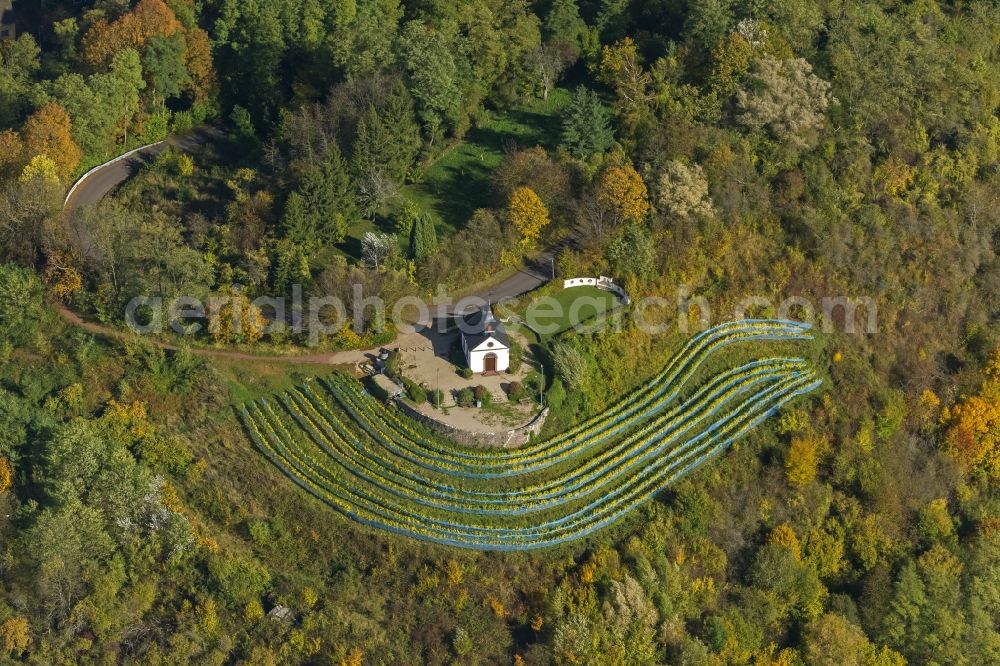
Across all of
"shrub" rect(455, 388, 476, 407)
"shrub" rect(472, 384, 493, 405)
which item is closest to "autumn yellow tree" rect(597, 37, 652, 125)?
"shrub" rect(472, 384, 493, 405)

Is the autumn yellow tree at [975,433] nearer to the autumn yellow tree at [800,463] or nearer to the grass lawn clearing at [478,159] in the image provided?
the autumn yellow tree at [800,463]

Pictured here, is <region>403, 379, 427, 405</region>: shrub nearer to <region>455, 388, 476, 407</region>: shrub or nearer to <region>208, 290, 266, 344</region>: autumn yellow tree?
<region>455, 388, 476, 407</region>: shrub

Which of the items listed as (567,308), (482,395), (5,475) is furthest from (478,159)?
(5,475)

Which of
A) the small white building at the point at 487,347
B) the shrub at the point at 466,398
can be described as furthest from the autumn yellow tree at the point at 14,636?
the small white building at the point at 487,347

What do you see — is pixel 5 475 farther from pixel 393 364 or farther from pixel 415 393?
pixel 415 393

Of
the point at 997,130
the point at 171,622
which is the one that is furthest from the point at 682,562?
the point at 997,130

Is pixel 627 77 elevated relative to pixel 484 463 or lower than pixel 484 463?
elevated
